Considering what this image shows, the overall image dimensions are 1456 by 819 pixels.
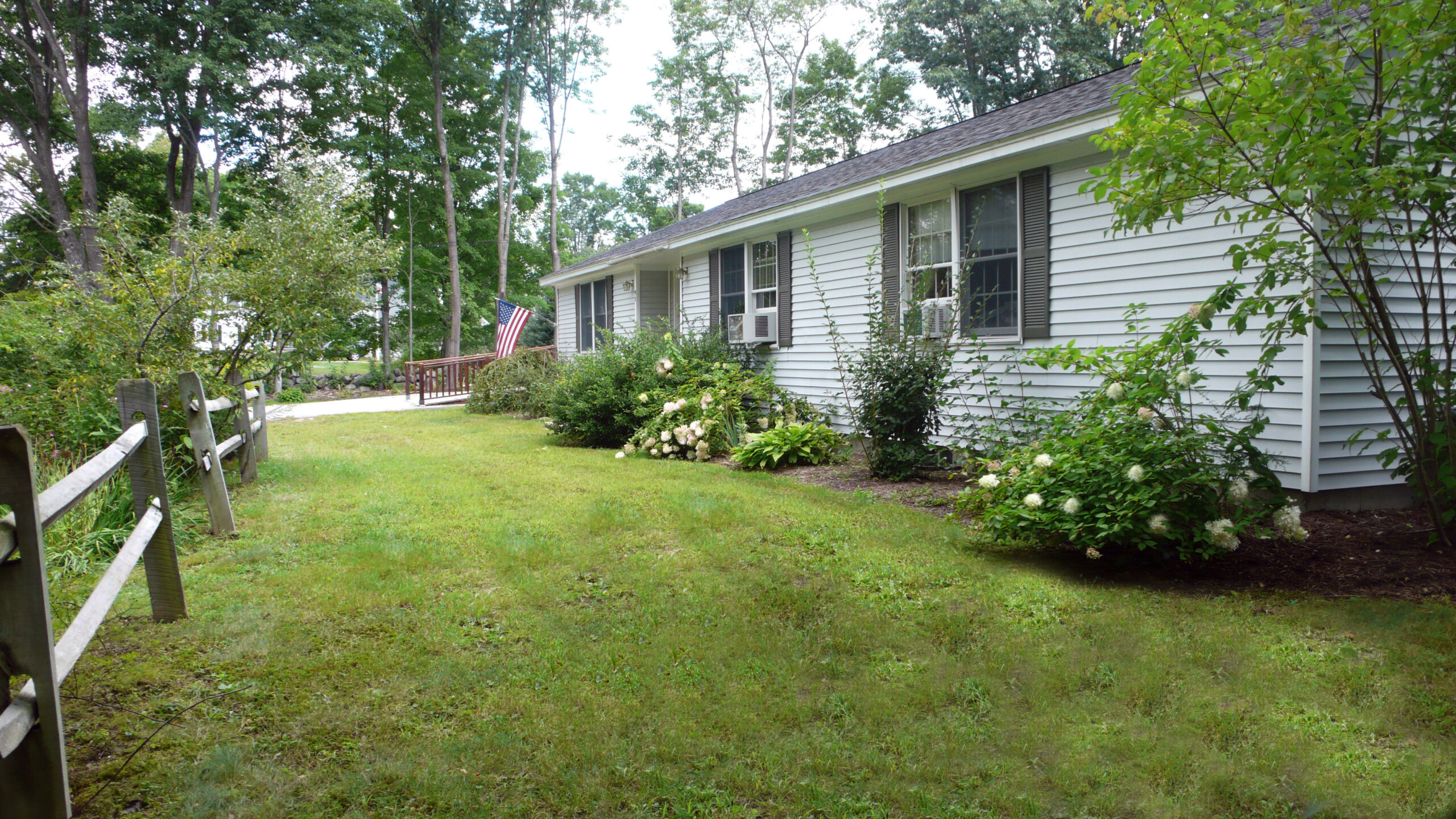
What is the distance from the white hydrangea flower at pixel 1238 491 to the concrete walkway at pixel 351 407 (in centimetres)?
1432

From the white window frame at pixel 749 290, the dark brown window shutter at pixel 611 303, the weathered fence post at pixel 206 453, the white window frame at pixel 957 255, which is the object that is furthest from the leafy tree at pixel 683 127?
the weathered fence post at pixel 206 453

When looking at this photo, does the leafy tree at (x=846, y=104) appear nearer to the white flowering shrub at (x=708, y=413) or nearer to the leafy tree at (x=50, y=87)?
the leafy tree at (x=50, y=87)

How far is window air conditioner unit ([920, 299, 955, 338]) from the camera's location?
7820 mm

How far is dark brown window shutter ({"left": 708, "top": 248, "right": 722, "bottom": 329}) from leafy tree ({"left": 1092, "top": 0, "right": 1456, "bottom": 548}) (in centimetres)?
806

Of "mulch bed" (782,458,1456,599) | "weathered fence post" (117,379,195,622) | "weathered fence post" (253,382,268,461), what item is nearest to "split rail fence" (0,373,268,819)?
"weathered fence post" (117,379,195,622)

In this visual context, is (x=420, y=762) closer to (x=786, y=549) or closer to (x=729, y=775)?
(x=729, y=775)

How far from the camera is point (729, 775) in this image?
8.05ft

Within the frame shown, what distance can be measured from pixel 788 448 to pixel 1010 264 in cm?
276

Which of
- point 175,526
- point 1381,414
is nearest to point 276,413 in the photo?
point 175,526

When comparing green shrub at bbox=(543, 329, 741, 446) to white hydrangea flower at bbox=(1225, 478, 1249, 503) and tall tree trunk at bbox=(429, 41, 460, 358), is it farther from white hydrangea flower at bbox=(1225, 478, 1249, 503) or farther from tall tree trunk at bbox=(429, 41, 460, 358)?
tall tree trunk at bbox=(429, 41, 460, 358)

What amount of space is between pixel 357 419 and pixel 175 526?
997cm

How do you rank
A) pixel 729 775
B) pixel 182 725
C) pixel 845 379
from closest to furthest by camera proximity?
pixel 729 775
pixel 182 725
pixel 845 379

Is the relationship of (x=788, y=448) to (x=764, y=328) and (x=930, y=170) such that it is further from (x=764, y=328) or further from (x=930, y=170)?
(x=764, y=328)

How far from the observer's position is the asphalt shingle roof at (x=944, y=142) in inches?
283
